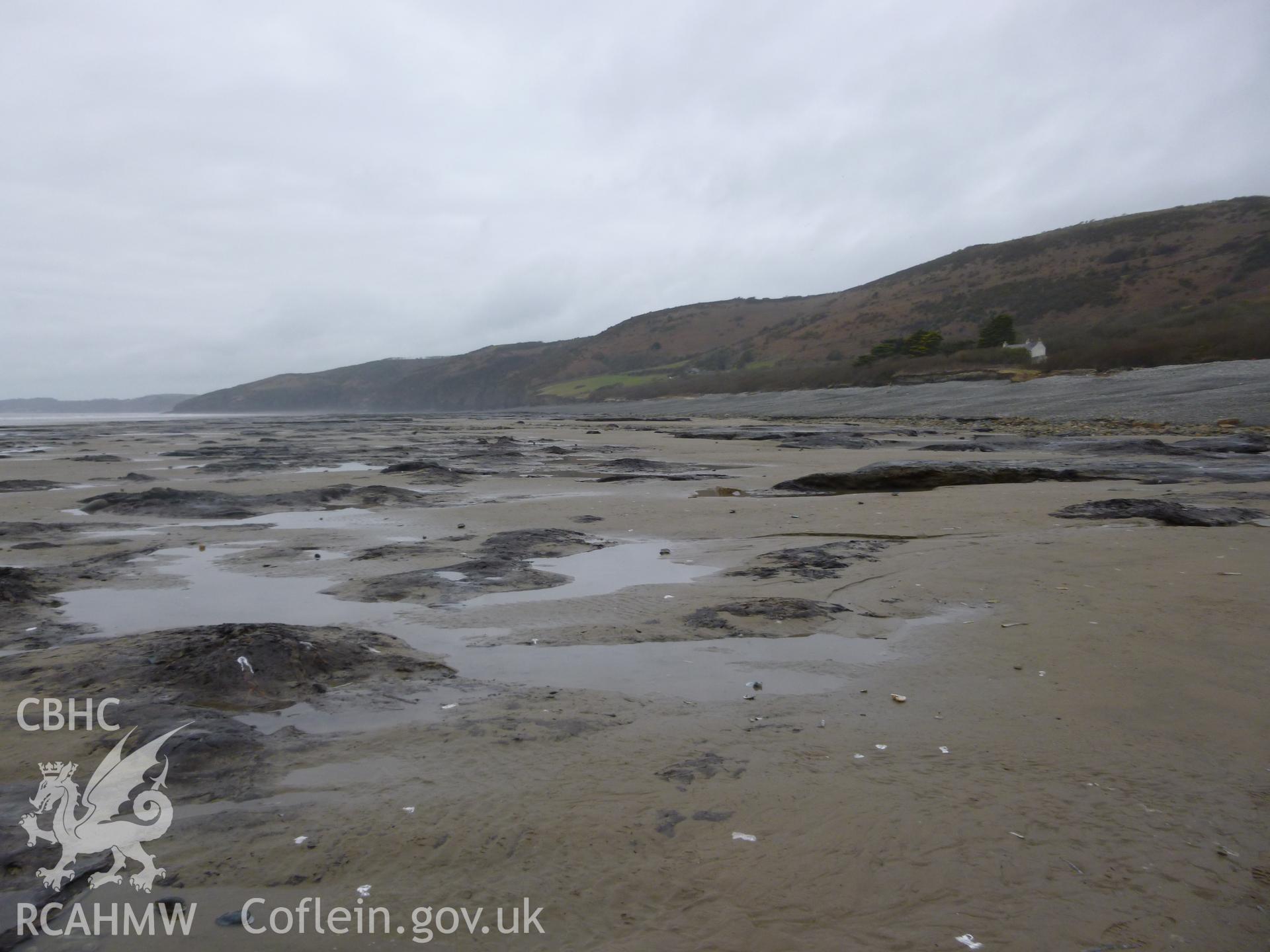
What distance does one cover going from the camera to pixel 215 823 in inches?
112

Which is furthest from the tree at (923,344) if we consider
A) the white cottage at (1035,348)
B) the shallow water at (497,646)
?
the shallow water at (497,646)

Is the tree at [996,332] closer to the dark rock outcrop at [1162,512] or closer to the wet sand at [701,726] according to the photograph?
the dark rock outcrop at [1162,512]

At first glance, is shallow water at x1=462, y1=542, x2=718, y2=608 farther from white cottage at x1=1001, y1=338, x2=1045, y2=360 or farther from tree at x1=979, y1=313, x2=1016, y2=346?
tree at x1=979, y1=313, x2=1016, y2=346

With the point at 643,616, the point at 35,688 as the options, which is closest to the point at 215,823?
the point at 35,688

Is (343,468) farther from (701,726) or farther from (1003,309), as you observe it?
(1003,309)

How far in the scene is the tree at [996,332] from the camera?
5872 cm

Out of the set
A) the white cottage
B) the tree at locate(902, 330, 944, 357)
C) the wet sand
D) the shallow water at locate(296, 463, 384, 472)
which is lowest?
the wet sand

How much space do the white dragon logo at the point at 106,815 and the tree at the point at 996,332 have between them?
206ft

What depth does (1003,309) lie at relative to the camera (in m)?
73.8

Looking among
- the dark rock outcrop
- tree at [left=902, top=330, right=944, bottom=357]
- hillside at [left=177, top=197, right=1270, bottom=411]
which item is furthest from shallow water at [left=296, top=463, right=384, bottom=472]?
tree at [left=902, top=330, right=944, bottom=357]

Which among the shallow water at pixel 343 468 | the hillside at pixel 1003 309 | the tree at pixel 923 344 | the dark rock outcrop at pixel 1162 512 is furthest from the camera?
the tree at pixel 923 344

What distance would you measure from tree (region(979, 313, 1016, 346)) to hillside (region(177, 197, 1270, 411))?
12.6 feet

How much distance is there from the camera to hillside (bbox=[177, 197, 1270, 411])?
44938 mm

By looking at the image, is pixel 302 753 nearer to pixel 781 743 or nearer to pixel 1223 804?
pixel 781 743
